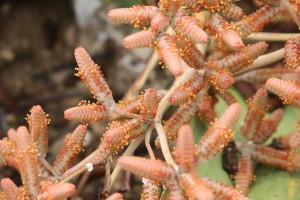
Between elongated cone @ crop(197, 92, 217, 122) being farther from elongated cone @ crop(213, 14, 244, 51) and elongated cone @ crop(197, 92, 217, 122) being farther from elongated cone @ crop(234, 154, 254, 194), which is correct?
elongated cone @ crop(213, 14, 244, 51)

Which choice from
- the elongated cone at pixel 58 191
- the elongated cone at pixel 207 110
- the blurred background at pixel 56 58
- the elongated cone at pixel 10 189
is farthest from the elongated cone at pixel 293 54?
the blurred background at pixel 56 58

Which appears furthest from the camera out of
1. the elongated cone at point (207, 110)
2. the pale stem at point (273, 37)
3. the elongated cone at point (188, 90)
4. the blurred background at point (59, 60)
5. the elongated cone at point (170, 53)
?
the blurred background at point (59, 60)

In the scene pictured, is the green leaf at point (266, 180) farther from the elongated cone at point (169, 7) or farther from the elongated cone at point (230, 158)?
the elongated cone at point (169, 7)

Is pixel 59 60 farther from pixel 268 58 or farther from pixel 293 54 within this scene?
pixel 293 54

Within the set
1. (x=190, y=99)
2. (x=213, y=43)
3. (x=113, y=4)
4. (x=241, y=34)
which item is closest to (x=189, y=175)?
(x=190, y=99)

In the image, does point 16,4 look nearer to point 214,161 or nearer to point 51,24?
point 51,24

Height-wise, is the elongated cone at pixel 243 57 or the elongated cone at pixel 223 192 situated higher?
the elongated cone at pixel 243 57
